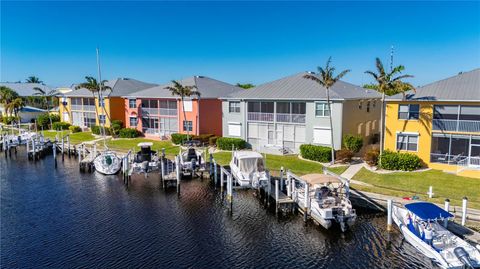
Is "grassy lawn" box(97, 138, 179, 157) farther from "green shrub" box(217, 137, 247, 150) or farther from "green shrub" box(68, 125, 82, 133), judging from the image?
"green shrub" box(68, 125, 82, 133)

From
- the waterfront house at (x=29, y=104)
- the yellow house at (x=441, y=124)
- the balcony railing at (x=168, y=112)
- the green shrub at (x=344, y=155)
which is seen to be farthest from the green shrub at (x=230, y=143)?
the waterfront house at (x=29, y=104)

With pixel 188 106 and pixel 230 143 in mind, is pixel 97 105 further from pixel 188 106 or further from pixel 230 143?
pixel 230 143

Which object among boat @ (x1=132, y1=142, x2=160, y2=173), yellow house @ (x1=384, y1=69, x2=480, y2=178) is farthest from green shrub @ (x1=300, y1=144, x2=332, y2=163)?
boat @ (x1=132, y1=142, x2=160, y2=173)

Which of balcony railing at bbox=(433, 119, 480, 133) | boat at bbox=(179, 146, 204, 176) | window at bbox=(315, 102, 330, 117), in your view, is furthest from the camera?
window at bbox=(315, 102, 330, 117)

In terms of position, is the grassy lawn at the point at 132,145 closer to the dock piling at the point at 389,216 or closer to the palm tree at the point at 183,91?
the palm tree at the point at 183,91

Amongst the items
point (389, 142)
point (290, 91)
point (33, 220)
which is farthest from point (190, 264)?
point (290, 91)

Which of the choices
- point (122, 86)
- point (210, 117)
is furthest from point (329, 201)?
point (122, 86)
